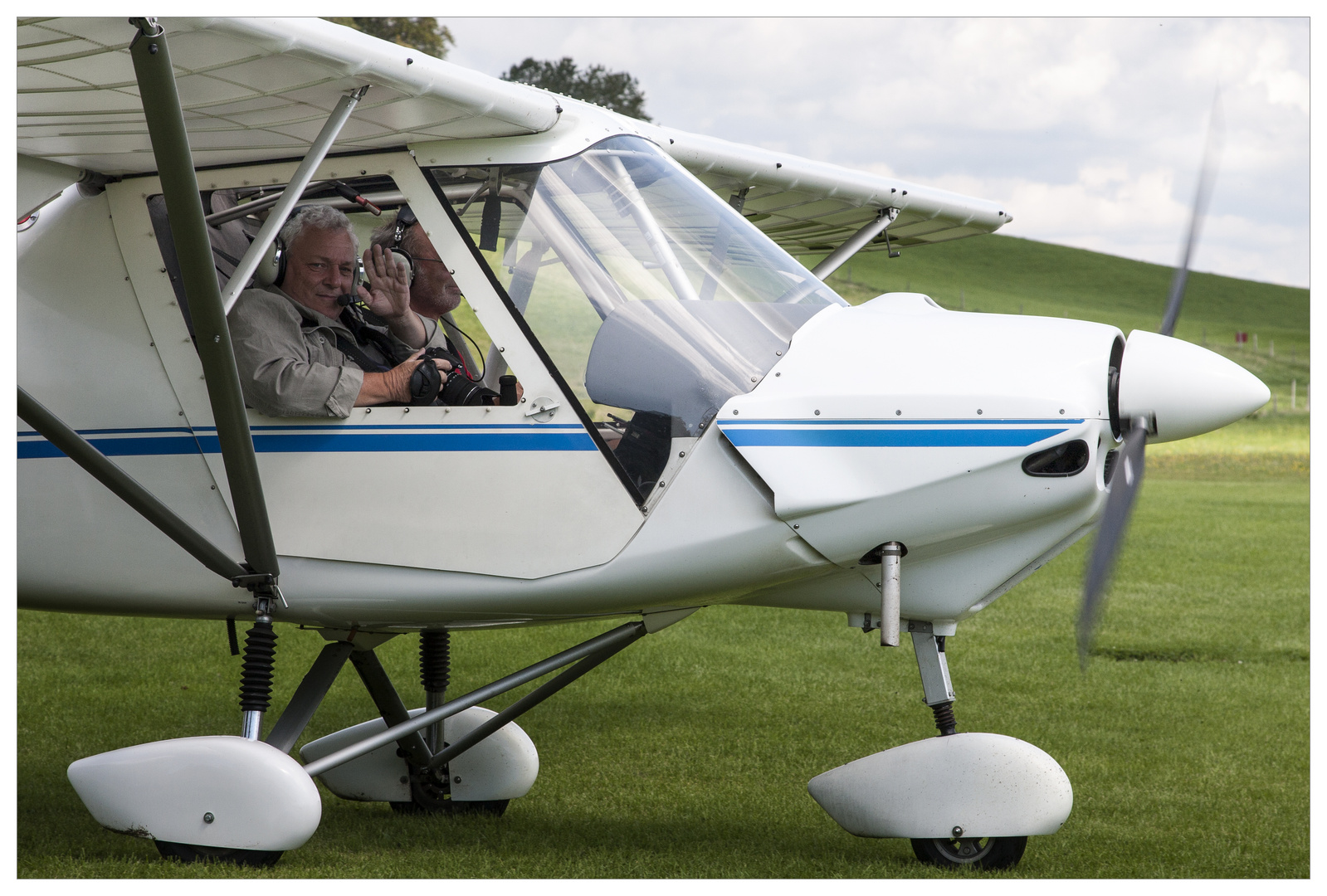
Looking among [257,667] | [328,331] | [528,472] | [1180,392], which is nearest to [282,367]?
[328,331]

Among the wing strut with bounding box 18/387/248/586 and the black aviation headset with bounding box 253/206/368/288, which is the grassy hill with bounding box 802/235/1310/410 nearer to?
the black aviation headset with bounding box 253/206/368/288

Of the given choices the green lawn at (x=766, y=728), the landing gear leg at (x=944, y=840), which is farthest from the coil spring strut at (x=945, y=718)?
the green lawn at (x=766, y=728)

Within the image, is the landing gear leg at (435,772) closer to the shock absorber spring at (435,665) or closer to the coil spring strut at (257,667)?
the shock absorber spring at (435,665)

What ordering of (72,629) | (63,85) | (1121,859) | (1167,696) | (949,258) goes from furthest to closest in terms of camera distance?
(949,258) < (72,629) < (1167,696) < (1121,859) < (63,85)

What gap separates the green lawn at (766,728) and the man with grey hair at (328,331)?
1.55 meters

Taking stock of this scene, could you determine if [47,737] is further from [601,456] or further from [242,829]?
[601,456]

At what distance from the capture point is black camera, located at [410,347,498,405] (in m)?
4.11

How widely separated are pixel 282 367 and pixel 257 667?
1.01 metres

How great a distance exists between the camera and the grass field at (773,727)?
483 centimetres

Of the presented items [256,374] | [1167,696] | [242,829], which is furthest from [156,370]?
[1167,696]

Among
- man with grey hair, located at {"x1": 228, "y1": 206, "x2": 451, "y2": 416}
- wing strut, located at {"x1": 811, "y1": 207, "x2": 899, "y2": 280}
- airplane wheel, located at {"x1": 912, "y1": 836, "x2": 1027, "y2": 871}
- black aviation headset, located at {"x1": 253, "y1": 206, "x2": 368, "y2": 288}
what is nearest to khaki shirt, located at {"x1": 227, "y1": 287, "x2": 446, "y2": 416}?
man with grey hair, located at {"x1": 228, "y1": 206, "x2": 451, "y2": 416}

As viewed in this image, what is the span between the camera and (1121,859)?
494 centimetres

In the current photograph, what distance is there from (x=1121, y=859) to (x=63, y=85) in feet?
15.4

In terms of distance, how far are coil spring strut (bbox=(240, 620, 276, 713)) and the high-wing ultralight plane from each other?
12 millimetres
